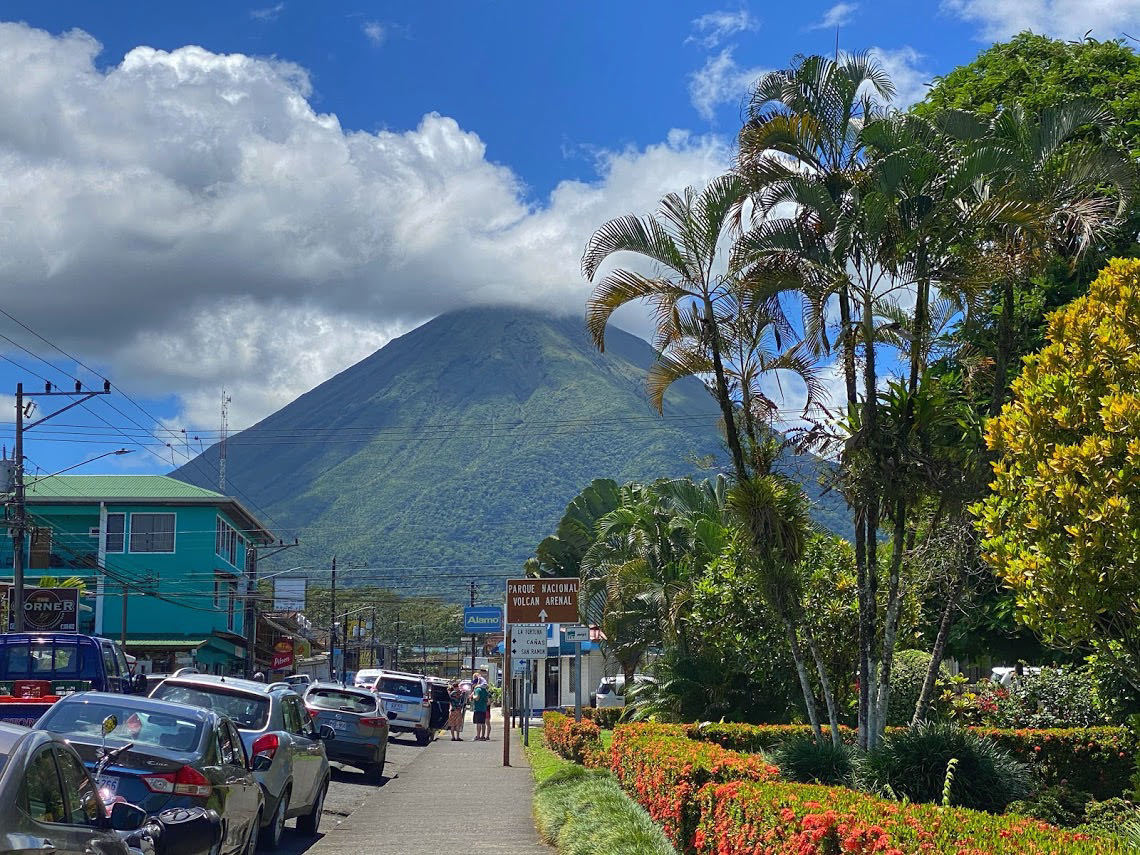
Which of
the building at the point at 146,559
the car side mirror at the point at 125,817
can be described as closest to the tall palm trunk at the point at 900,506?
the car side mirror at the point at 125,817

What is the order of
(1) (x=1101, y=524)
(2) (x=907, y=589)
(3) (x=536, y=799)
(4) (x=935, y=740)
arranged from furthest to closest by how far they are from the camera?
(3) (x=536, y=799) → (2) (x=907, y=589) → (4) (x=935, y=740) → (1) (x=1101, y=524)

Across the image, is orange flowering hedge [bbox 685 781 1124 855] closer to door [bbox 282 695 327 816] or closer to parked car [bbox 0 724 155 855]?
parked car [bbox 0 724 155 855]

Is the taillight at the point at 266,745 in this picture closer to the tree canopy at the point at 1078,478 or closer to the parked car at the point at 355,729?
the tree canopy at the point at 1078,478

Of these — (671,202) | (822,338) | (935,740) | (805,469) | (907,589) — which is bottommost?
(935,740)

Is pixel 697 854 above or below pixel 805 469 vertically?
below

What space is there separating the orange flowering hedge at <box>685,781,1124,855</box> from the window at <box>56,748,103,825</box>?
12.2 feet

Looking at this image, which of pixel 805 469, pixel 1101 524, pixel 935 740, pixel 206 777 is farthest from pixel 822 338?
pixel 206 777

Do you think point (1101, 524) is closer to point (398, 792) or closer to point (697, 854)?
point (697, 854)

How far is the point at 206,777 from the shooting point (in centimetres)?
1002

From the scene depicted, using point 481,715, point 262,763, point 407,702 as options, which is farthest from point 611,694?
point 262,763

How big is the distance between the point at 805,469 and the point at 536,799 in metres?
5.18

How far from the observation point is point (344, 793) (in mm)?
20547

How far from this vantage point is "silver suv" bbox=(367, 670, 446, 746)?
115 ft

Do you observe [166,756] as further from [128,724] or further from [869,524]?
[869,524]
